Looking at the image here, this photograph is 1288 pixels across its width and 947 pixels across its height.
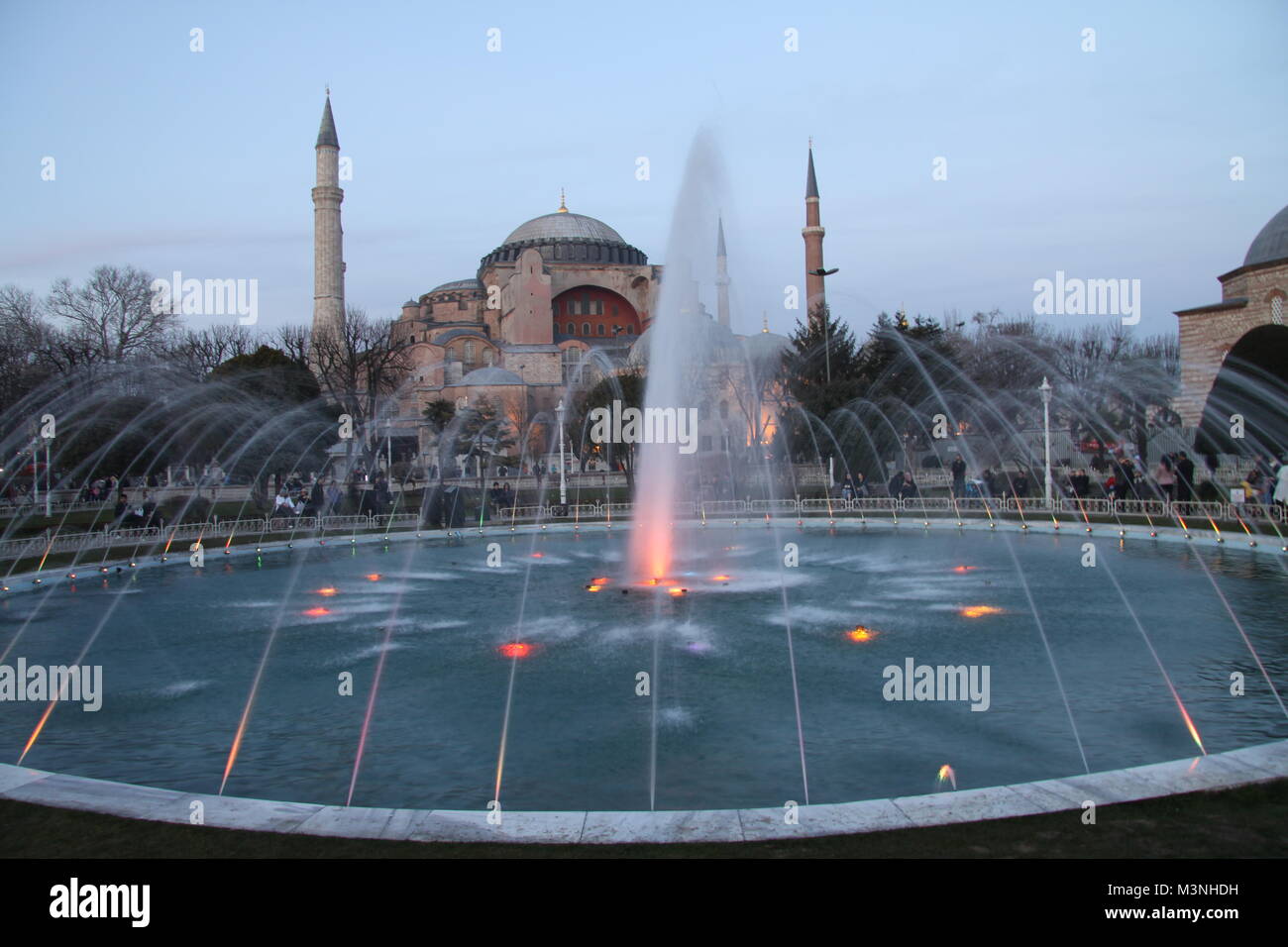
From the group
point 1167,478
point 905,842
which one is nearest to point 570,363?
point 1167,478

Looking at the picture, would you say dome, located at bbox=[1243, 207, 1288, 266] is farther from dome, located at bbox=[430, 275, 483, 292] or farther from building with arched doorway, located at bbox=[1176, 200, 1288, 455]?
dome, located at bbox=[430, 275, 483, 292]

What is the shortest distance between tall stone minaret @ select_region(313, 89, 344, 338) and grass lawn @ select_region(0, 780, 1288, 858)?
183 ft

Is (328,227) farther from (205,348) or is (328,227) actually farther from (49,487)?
(49,487)

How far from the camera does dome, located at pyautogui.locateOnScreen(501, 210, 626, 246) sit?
8688 cm

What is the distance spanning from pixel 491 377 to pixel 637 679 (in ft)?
190

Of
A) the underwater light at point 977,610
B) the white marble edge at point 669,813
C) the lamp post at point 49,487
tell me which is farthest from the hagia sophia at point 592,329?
the lamp post at point 49,487

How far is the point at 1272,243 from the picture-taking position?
104ft

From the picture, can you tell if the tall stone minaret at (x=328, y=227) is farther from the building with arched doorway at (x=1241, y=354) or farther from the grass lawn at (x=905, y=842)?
the grass lawn at (x=905, y=842)

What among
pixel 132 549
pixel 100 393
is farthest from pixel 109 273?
pixel 132 549

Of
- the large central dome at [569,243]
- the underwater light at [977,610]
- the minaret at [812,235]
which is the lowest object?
the underwater light at [977,610]

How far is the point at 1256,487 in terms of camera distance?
2220cm

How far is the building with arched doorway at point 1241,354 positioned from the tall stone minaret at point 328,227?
4531 cm

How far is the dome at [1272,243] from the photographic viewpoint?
31.3 metres
